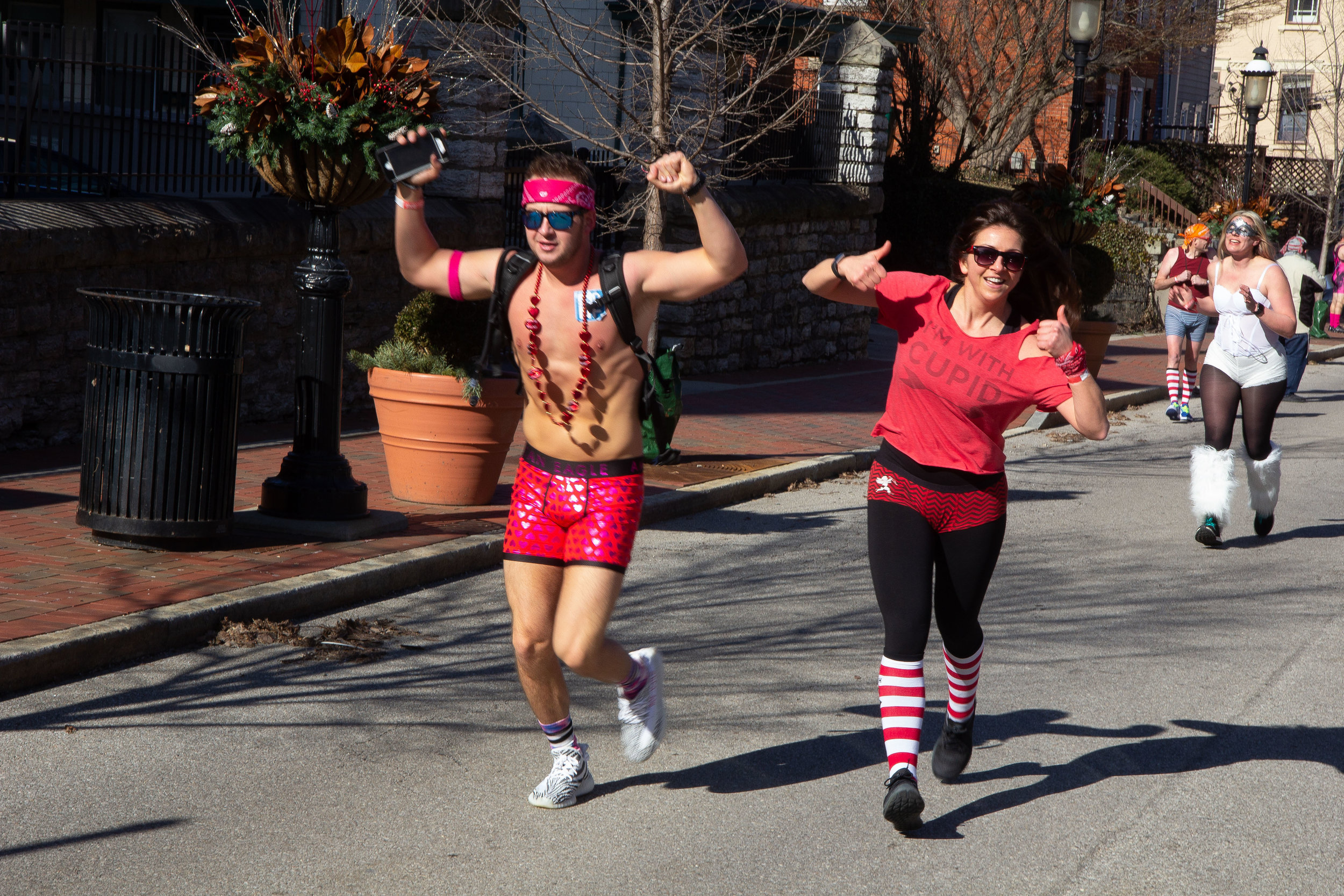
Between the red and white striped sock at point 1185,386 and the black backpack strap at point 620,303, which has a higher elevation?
the black backpack strap at point 620,303

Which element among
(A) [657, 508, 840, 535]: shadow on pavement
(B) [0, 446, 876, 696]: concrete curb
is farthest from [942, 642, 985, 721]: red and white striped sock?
(A) [657, 508, 840, 535]: shadow on pavement

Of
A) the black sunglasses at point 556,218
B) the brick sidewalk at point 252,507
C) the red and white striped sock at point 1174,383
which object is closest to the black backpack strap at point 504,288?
the black sunglasses at point 556,218

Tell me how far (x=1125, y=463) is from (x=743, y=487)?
14.0 ft

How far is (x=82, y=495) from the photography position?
686cm

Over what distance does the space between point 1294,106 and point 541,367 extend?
118 feet

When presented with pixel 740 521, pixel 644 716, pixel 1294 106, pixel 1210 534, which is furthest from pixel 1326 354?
pixel 644 716

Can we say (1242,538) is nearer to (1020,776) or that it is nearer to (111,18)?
(1020,776)

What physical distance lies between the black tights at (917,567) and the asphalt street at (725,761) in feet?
2.03

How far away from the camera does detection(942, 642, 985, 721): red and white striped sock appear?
15.1ft

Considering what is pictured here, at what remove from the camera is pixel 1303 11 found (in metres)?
45.7

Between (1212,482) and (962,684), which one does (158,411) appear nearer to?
(962,684)

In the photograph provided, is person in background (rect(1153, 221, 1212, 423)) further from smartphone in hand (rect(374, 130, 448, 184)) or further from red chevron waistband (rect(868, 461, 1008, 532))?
smartphone in hand (rect(374, 130, 448, 184))

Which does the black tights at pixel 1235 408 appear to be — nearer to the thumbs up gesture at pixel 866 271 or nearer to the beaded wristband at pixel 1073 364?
the beaded wristband at pixel 1073 364

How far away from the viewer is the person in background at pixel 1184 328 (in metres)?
14.7
